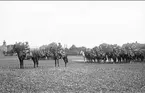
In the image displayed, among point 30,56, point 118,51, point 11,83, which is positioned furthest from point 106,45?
point 11,83

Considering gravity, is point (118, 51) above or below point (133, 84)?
above

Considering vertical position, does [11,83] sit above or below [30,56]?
below

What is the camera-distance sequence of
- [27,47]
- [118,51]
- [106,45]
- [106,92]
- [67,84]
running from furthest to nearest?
[106,45] → [118,51] → [27,47] → [67,84] → [106,92]

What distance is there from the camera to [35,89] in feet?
58.6

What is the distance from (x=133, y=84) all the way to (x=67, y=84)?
26.5 ft

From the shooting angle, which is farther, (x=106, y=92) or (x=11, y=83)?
(x=11, y=83)

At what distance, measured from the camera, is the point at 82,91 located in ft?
57.8

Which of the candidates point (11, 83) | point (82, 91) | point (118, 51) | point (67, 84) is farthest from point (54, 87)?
point (118, 51)

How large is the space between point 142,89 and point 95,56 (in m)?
58.1

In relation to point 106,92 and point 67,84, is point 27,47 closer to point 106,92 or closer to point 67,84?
point 67,84

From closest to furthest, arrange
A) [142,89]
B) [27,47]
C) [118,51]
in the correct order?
1. [142,89]
2. [27,47]
3. [118,51]

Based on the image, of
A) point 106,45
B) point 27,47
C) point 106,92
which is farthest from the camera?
point 106,45

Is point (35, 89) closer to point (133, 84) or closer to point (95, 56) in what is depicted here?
point (133, 84)

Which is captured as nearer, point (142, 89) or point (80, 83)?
point (142, 89)
